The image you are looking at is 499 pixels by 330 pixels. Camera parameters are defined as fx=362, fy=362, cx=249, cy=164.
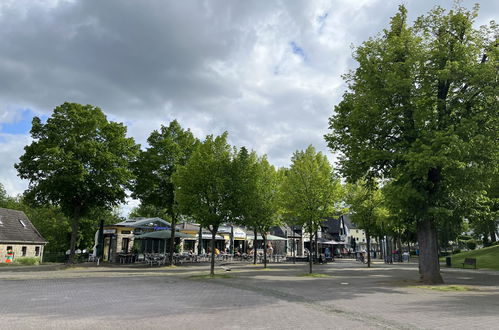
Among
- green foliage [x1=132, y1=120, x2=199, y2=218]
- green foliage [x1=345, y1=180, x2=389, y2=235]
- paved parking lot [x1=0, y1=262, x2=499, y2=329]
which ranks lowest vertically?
→ paved parking lot [x1=0, y1=262, x2=499, y2=329]

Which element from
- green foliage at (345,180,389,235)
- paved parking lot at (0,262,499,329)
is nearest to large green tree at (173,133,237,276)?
paved parking lot at (0,262,499,329)

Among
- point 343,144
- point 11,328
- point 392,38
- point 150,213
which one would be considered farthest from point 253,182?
point 150,213

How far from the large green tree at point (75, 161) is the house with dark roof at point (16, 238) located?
13.4 metres

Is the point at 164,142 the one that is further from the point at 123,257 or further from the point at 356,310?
the point at 356,310

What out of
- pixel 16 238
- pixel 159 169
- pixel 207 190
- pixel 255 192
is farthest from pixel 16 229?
pixel 255 192

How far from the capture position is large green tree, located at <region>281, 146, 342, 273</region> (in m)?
22.0

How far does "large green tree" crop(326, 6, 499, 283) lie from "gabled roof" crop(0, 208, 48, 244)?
36.0 meters

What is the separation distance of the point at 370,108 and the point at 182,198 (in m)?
11.2

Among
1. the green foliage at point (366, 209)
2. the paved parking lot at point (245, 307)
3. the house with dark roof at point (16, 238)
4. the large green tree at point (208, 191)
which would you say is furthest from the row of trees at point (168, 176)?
the house with dark roof at point (16, 238)

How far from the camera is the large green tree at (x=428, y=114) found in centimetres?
1570

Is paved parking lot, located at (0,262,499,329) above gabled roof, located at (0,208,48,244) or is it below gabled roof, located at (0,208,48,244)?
below

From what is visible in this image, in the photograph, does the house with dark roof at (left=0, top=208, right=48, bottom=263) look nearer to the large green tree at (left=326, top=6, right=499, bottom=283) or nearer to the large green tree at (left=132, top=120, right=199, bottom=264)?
the large green tree at (left=132, top=120, right=199, bottom=264)

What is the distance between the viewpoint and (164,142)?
96.1 feet

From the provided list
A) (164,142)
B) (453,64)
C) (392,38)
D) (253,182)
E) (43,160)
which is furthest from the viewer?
(164,142)
